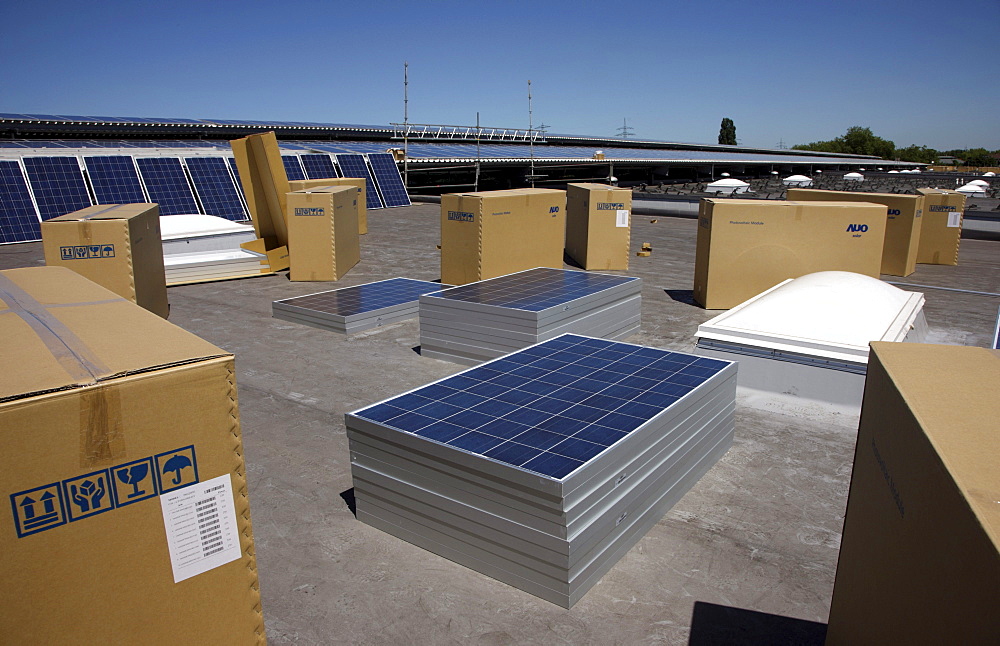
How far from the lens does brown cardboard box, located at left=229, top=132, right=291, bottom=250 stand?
51.4ft

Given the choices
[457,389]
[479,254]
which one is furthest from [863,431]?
[479,254]

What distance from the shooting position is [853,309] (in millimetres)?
8969

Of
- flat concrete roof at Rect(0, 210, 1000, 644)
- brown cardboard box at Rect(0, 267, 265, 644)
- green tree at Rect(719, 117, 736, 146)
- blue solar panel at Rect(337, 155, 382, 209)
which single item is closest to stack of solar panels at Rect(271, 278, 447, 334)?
flat concrete roof at Rect(0, 210, 1000, 644)

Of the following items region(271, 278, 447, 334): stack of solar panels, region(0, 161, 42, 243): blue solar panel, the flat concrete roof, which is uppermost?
region(0, 161, 42, 243): blue solar panel

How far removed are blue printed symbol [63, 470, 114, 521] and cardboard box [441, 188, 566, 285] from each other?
436 inches

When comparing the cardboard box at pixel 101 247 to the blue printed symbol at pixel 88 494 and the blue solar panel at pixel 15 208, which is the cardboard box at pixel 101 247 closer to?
the blue printed symbol at pixel 88 494

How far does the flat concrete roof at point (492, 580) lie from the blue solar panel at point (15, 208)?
1405 cm

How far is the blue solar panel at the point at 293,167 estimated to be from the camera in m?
27.8

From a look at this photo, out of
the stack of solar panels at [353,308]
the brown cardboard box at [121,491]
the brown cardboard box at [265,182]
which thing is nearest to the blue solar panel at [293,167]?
the brown cardboard box at [265,182]

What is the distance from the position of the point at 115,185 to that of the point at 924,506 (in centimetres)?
2552

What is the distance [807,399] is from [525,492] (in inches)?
200

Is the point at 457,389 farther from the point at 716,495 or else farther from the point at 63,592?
the point at 63,592

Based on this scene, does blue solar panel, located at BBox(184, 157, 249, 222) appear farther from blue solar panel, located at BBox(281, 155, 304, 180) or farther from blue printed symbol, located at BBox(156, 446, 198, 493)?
blue printed symbol, located at BBox(156, 446, 198, 493)

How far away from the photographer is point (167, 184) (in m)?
23.9
